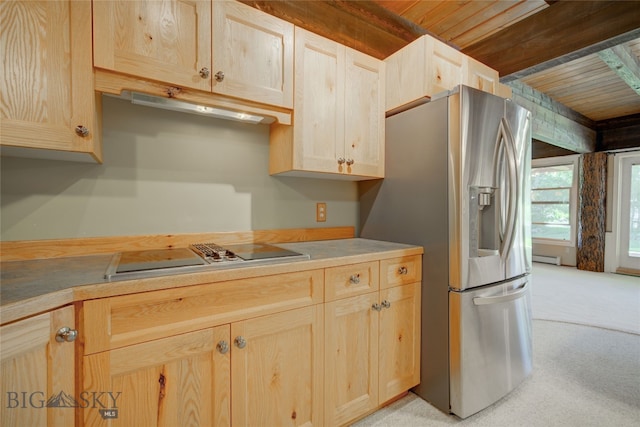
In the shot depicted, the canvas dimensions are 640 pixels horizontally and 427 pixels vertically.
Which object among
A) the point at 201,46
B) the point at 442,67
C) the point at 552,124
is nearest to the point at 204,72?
the point at 201,46

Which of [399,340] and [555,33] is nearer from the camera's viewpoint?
[399,340]

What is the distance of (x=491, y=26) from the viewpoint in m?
2.21

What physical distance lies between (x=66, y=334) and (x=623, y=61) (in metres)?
4.52

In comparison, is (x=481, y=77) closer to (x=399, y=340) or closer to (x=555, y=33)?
(x=555, y=33)

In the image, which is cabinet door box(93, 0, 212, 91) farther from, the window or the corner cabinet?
the window

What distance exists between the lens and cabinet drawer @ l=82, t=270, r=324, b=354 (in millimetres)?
850

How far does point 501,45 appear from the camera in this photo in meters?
2.20

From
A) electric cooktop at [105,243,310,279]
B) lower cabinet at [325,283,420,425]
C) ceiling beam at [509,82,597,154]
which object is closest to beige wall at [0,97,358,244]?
electric cooktop at [105,243,310,279]

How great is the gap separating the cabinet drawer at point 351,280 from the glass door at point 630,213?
5.87m

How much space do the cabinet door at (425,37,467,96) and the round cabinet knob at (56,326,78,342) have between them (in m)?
1.98

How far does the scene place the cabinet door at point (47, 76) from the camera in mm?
945

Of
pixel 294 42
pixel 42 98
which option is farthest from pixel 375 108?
pixel 42 98

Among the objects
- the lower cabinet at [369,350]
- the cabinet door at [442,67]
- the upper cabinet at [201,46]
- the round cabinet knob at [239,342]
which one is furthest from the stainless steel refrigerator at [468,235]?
the round cabinet knob at [239,342]

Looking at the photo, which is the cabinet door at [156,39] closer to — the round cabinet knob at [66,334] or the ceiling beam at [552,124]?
the round cabinet knob at [66,334]
